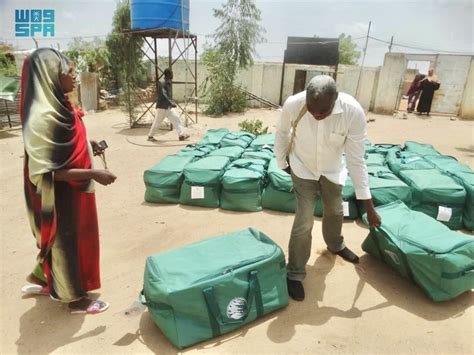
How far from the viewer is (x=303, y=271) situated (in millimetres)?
2539

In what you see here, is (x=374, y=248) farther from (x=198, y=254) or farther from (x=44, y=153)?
(x=44, y=153)

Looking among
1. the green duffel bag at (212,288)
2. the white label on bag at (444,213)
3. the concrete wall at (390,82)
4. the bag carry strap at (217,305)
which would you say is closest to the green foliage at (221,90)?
the concrete wall at (390,82)

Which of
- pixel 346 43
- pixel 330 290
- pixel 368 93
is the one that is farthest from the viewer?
pixel 346 43

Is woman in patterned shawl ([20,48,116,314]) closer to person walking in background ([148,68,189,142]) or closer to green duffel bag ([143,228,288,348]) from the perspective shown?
green duffel bag ([143,228,288,348])

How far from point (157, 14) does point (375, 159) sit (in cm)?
569

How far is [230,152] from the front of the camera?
15.5 feet

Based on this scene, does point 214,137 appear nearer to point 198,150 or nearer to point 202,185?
point 198,150

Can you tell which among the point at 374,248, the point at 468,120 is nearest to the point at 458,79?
the point at 468,120

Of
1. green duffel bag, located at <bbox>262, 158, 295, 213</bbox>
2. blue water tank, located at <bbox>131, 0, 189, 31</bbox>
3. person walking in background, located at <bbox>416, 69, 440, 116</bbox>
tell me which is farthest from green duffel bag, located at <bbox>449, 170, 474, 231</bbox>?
person walking in background, located at <bbox>416, 69, 440, 116</bbox>

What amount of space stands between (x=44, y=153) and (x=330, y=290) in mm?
2098

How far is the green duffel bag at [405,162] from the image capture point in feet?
13.5

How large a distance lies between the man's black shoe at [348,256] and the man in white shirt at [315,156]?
469 mm

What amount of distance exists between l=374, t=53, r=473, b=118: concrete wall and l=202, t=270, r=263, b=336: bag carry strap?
12094mm

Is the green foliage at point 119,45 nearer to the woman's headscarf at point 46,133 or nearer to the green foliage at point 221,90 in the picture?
the green foliage at point 221,90
